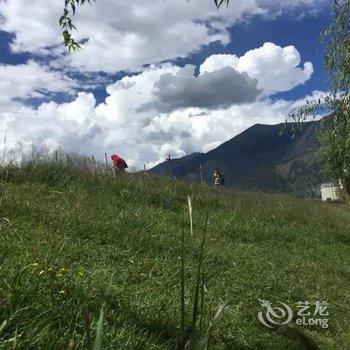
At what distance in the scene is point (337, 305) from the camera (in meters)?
7.17

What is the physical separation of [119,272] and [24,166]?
570 cm

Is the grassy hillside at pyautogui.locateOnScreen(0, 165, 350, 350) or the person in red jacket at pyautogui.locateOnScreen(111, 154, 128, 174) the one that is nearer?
the grassy hillside at pyautogui.locateOnScreen(0, 165, 350, 350)

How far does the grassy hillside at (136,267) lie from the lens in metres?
3.55

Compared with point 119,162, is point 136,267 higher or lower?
lower

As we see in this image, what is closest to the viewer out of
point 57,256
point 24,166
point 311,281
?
point 57,256

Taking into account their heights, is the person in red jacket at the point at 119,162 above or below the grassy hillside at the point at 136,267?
above

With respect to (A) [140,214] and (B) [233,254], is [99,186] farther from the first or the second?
(B) [233,254]

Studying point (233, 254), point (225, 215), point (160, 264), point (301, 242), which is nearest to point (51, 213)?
point (160, 264)

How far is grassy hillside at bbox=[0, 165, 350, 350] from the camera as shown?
355 centimetres

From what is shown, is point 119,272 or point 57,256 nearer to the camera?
point 57,256

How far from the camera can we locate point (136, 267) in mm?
6234

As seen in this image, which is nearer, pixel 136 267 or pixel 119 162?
pixel 136 267

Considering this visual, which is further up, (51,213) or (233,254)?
(51,213)

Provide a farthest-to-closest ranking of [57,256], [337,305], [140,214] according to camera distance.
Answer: [140,214] → [337,305] → [57,256]
